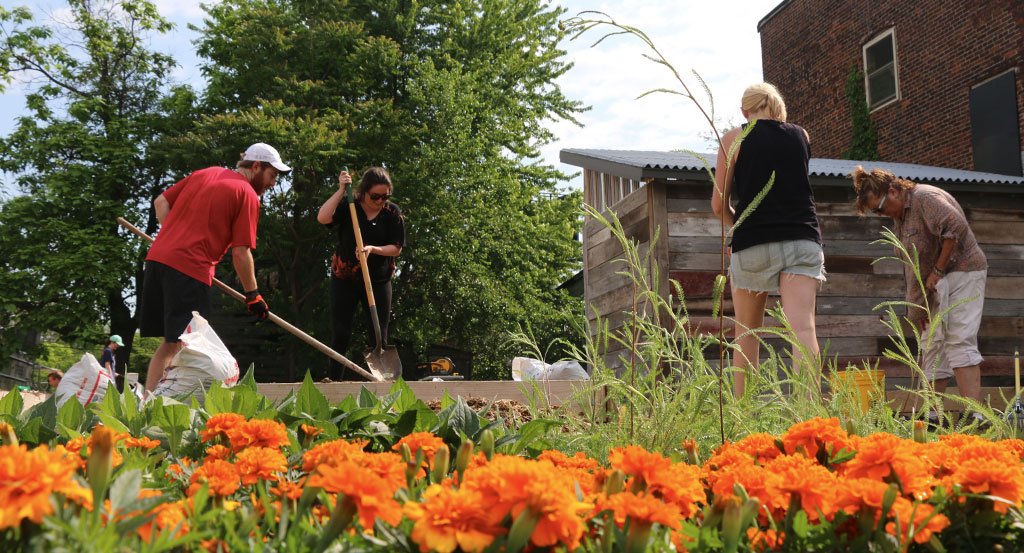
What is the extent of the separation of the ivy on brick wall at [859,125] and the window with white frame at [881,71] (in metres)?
0.15

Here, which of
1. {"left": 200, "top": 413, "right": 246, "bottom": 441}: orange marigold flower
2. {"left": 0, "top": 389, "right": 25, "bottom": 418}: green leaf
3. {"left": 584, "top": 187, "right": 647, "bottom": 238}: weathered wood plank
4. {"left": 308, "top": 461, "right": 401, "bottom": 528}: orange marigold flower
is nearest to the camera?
{"left": 308, "top": 461, "right": 401, "bottom": 528}: orange marigold flower

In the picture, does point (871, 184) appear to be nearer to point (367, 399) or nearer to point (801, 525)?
point (367, 399)

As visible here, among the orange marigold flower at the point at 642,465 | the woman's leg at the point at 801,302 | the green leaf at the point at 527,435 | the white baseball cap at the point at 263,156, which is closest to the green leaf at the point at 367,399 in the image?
the green leaf at the point at 527,435

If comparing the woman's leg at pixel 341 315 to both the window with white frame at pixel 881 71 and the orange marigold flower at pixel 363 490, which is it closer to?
the orange marigold flower at pixel 363 490

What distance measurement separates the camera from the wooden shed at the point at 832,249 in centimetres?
788

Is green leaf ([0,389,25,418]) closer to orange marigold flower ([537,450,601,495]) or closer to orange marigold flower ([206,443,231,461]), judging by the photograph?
orange marigold flower ([206,443,231,461])

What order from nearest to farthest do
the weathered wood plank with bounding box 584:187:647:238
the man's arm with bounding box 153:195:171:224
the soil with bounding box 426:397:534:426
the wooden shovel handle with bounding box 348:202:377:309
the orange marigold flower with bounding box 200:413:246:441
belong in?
the orange marigold flower with bounding box 200:413:246:441
the soil with bounding box 426:397:534:426
the man's arm with bounding box 153:195:171:224
the wooden shovel handle with bounding box 348:202:377:309
the weathered wood plank with bounding box 584:187:647:238

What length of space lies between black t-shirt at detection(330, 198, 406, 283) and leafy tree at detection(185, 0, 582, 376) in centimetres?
1210

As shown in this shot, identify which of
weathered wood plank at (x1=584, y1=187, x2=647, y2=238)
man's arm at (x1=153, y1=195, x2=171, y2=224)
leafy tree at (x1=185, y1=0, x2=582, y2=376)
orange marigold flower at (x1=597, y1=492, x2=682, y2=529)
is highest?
leafy tree at (x1=185, y1=0, x2=582, y2=376)

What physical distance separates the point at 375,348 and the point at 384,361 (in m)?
0.12

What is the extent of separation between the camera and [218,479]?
105 centimetres

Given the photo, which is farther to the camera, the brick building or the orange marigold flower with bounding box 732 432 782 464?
the brick building

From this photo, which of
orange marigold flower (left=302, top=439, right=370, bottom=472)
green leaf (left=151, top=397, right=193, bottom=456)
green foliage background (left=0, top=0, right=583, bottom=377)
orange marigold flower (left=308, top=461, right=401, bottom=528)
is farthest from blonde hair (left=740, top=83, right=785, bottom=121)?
green foliage background (left=0, top=0, right=583, bottom=377)

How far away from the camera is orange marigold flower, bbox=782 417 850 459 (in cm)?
140
